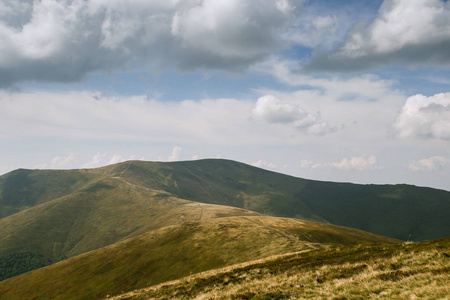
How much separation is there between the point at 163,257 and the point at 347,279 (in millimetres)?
76902

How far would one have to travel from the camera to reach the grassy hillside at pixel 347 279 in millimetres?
15034

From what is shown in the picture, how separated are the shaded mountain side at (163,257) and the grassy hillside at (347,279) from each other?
3604 centimetres

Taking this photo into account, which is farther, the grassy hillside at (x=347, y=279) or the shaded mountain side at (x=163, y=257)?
the shaded mountain side at (x=163, y=257)

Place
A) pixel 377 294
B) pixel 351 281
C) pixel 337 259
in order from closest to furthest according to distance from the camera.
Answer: pixel 377 294 < pixel 351 281 < pixel 337 259

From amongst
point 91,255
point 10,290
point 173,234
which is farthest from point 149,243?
point 10,290

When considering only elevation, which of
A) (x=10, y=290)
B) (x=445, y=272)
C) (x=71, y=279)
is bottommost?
(x=10, y=290)

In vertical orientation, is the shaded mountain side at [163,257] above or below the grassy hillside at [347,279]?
below

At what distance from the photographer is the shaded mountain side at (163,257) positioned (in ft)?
235

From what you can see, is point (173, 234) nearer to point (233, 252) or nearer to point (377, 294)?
point (233, 252)

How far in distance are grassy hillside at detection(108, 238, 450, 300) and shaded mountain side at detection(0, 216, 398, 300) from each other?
36.0 m

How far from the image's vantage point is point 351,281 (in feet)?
59.4

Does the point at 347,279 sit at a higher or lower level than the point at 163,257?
higher

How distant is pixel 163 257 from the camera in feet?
278

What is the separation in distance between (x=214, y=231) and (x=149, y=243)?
2706cm
